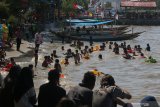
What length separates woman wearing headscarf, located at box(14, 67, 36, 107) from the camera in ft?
22.6

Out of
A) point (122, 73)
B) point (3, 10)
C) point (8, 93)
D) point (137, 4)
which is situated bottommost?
point (137, 4)

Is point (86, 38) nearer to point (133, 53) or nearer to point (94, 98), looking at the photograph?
point (133, 53)

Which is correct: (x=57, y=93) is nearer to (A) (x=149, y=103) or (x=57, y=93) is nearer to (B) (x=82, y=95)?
(B) (x=82, y=95)

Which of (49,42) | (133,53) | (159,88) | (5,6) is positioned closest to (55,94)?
(159,88)

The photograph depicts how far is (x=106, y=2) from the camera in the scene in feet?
405

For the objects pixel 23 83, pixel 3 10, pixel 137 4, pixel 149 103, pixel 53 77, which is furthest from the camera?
pixel 137 4

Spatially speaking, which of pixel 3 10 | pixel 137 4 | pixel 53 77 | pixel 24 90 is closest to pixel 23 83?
pixel 24 90

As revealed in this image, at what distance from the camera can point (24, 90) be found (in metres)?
6.92

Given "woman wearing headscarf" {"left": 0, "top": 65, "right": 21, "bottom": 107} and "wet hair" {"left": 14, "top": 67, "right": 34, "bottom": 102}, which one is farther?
"woman wearing headscarf" {"left": 0, "top": 65, "right": 21, "bottom": 107}

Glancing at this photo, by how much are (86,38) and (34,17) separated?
47.1 ft

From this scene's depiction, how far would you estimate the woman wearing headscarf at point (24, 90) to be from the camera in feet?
22.6

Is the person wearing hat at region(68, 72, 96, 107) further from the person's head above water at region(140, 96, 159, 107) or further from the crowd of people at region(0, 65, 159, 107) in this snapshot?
the person's head above water at region(140, 96, 159, 107)

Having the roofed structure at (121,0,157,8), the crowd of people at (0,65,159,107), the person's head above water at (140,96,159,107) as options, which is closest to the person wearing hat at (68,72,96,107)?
the crowd of people at (0,65,159,107)

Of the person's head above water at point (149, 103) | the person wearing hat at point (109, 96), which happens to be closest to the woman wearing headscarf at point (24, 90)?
the person wearing hat at point (109, 96)
